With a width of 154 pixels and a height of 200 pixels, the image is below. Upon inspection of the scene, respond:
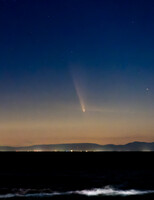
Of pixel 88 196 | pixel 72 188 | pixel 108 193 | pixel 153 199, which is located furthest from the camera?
pixel 72 188

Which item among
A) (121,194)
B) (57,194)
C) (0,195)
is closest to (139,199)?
(121,194)

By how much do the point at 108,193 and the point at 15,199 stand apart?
1205 cm

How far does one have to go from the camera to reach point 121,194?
39.6m

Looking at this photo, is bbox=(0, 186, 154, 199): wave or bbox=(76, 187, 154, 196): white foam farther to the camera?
bbox=(76, 187, 154, 196): white foam

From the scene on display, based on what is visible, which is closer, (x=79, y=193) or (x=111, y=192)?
(x=79, y=193)

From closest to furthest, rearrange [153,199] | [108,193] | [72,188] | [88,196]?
1. [153,199]
2. [88,196]
3. [108,193]
4. [72,188]

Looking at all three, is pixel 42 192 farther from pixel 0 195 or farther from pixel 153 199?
pixel 153 199

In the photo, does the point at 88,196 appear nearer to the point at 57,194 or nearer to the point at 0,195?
the point at 57,194

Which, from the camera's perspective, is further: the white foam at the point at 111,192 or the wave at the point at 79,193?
the white foam at the point at 111,192

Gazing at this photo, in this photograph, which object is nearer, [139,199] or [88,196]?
[139,199]

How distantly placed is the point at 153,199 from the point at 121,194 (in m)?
6.01

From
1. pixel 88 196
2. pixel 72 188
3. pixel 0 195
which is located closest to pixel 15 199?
pixel 0 195

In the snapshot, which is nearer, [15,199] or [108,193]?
[15,199]

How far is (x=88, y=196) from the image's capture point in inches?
1499
